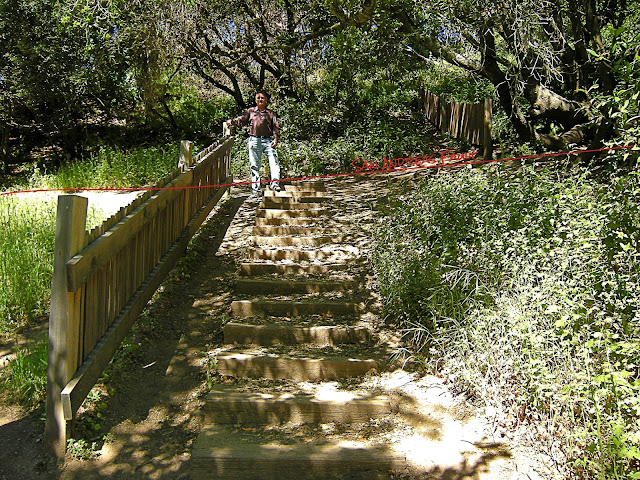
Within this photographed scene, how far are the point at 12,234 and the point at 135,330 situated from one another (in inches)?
104

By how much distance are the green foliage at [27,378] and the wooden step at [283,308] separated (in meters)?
1.82

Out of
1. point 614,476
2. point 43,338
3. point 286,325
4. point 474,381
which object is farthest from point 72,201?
point 614,476

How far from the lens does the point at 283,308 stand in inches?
218

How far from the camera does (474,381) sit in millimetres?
4098

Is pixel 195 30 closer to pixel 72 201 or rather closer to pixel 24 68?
pixel 24 68

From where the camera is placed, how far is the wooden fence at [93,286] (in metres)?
3.58

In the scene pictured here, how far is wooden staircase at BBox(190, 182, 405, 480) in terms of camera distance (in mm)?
3643

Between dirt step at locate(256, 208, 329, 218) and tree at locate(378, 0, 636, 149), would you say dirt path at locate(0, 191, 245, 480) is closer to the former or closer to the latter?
dirt step at locate(256, 208, 329, 218)

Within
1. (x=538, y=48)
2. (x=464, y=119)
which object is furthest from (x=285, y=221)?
(x=464, y=119)

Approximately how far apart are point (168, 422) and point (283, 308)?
1729 mm

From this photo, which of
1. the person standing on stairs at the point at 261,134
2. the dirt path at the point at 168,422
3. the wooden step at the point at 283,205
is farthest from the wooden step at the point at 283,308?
the person standing on stairs at the point at 261,134

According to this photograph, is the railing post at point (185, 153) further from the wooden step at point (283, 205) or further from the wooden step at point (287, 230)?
the wooden step at point (283, 205)

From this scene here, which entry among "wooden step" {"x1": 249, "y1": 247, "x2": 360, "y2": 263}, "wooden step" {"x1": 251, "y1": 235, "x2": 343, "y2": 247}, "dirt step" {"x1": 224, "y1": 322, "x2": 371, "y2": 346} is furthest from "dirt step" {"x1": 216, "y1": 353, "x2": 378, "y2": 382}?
"wooden step" {"x1": 251, "y1": 235, "x2": 343, "y2": 247}

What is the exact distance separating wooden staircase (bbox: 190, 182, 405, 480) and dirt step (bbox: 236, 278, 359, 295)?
0.04 ft
